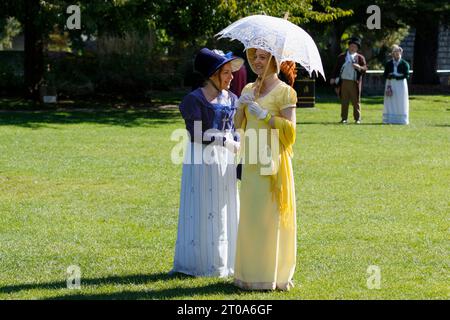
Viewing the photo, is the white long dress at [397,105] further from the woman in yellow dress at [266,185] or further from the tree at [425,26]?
the woman in yellow dress at [266,185]

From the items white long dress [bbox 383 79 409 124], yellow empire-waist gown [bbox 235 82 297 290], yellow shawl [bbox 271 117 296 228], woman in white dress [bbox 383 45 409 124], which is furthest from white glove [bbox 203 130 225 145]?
white long dress [bbox 383 79 409 124]

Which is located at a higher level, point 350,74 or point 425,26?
point 425,26

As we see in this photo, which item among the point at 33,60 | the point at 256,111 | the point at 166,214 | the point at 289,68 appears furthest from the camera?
the point at 33,60

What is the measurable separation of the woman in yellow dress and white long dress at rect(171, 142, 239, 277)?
0.50 metres

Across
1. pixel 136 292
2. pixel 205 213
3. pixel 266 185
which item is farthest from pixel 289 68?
pixel 136 292

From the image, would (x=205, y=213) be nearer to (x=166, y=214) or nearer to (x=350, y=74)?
(x=166, y=214)

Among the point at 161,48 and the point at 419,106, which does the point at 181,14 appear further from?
the point at 161,48

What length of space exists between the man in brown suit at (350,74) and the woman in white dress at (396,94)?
0.78 metres

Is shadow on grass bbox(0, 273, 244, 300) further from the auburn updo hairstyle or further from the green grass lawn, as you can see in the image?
the auburn updo hairstyle

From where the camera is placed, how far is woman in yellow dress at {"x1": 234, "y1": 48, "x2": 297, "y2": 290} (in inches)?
292

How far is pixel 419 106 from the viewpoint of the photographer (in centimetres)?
2966

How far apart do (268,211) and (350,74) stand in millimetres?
15513

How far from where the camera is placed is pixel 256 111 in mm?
7375

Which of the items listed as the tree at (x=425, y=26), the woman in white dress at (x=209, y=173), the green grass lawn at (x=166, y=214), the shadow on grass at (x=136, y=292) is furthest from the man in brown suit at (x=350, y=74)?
the shadow on grass at (x=136, y=292)
